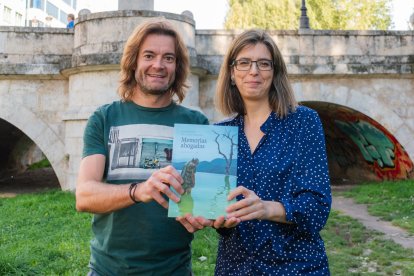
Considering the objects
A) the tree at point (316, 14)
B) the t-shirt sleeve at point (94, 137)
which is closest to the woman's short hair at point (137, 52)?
the t-shirt sleeve at point (94, 137)

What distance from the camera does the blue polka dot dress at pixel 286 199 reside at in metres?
1.82

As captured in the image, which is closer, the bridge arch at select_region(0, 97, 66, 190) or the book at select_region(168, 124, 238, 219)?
the book at select_region(168, 124, 238, 219)

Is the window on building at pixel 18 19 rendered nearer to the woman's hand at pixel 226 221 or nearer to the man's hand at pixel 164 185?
the man's hand at pixel 164 185

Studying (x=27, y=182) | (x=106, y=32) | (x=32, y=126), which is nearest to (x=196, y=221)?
(x=106, y=32)

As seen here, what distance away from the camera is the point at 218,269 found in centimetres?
200

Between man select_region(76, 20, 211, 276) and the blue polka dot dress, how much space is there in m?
0.27

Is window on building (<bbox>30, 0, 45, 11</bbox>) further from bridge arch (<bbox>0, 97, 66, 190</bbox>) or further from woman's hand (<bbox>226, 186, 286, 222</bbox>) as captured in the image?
woman's hand (<bbox>226, 186, 286, 222</bbox>)

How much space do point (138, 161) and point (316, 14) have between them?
23771 millimetres

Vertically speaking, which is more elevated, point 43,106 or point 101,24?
point 101,24

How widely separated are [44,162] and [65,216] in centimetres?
1305

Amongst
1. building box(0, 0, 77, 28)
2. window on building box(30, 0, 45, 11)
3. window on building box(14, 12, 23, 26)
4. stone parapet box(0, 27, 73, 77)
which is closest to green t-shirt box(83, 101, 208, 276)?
stone parapet box(0, 27, 73, 77)

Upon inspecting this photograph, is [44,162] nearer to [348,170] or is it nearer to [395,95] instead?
[348,170]

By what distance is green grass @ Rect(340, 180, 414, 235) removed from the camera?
7.46 meters

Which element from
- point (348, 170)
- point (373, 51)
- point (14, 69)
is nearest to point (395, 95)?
point (373, 51)
